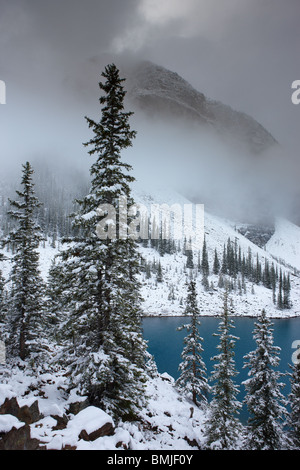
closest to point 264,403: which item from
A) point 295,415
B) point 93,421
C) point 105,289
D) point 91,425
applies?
point 295,415

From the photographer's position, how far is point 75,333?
35.0 ft

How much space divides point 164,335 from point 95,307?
2313 inches

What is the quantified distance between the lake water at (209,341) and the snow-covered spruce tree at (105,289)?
79.9 ft

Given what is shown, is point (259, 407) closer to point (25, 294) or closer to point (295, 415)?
point (295, 415)

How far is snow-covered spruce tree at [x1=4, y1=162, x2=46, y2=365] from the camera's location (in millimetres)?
16375

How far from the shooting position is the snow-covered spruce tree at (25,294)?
16375 millimetres

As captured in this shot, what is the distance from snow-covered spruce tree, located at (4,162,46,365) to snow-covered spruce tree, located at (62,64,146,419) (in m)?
7.10

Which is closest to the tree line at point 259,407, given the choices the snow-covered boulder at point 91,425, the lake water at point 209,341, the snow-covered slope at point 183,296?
the snow-covered boulder at point 91,425

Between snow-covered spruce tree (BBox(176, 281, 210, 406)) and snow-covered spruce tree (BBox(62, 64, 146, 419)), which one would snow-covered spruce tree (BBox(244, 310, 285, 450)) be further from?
snow-covered spruce tree (BBox(62, 64, 146, 419))

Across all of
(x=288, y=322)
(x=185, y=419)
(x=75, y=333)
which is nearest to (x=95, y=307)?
(x=75, y=333)

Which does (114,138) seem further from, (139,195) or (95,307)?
(139,195)

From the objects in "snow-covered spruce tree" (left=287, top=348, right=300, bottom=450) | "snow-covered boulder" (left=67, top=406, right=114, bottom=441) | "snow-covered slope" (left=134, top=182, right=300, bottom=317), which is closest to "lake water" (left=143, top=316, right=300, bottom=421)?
"snow-covered slope" (left=134, top=182, right=300, bottom=317)

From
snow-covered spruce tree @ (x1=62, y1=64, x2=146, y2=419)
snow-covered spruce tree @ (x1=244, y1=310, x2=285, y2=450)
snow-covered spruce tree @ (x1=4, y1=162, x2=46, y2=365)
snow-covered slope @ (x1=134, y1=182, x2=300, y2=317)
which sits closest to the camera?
snow-covered spruce tree @ (x1=62, y1=64, x2=146, y2=419)
